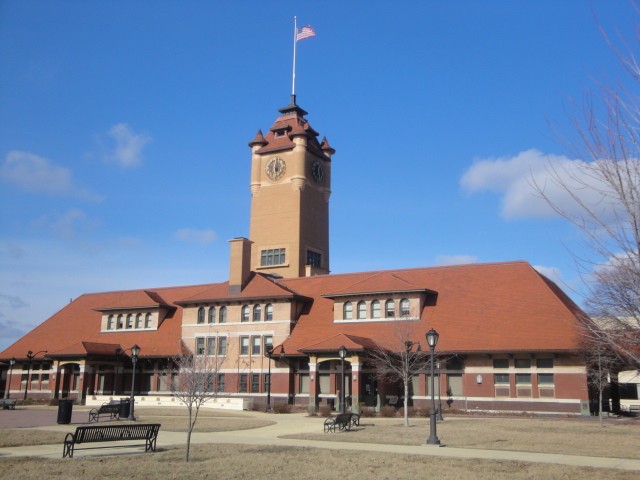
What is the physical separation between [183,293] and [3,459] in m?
45.7

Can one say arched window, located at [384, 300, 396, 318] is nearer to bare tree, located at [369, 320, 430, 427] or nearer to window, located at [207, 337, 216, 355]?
bare tree, located at [369, 320, 430, 427]

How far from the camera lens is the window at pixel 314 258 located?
231ft

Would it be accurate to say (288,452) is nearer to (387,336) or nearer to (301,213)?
(387,336)

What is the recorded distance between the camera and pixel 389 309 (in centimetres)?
4969

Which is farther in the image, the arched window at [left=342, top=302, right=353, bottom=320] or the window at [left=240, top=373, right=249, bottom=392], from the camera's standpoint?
the window at [left=240, top=373, right=249, bottom=392]

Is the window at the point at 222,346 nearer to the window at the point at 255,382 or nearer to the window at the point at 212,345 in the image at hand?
the window at the point at 212,345

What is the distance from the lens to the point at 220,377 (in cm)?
5422

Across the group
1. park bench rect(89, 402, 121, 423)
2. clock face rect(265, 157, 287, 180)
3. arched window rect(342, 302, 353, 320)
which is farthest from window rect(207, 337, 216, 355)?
clock face rect(265, 157, 287, 180)

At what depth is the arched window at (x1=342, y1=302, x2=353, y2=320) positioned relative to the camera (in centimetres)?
5122

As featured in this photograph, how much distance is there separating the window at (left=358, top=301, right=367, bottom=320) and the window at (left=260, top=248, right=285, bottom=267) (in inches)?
788

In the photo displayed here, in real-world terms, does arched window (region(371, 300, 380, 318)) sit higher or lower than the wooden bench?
higher

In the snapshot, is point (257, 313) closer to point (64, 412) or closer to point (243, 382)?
point (243, 382)

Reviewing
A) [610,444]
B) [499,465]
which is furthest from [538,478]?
[610,444]

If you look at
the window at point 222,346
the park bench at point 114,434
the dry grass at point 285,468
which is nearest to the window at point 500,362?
the window at point 222,346
